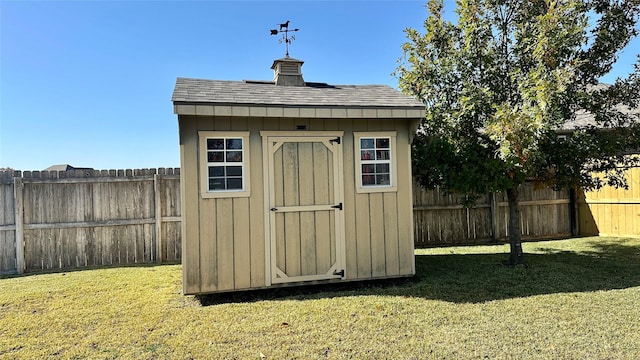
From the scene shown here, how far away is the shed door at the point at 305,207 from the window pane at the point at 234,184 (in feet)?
1.19

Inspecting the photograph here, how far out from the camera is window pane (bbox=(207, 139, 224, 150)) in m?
4.79

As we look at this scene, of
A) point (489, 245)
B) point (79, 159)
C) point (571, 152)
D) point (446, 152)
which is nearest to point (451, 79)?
point (446, 152)

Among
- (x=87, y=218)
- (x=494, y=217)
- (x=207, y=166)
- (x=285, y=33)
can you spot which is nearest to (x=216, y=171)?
(x=207, y=166)

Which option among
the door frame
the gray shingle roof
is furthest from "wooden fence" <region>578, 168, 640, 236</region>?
the door frame

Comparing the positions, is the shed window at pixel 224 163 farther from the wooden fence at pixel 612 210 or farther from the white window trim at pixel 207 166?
the wooden fence at pixel 612 210

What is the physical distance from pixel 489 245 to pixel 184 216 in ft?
21.9

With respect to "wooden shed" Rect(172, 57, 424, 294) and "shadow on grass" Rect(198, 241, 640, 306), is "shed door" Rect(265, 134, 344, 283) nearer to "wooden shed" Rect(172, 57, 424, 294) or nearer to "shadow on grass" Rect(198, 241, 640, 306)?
"wooden shed" Rect(172, 57, 424, 294)

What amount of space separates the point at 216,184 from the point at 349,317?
91.4 inches

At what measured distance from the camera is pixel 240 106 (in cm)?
468

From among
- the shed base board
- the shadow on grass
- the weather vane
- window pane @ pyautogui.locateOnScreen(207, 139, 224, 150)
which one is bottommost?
the shadow on grass

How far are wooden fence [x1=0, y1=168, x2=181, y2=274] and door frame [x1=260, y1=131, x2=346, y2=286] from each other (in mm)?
3240

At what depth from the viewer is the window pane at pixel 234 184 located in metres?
4.85

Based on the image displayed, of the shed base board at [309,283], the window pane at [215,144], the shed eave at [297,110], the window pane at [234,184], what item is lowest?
the shed base board at [309,283]

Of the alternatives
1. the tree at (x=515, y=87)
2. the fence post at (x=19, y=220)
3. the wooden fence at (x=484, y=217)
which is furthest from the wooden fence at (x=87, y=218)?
the wooden fence at (x=484, y=217)
